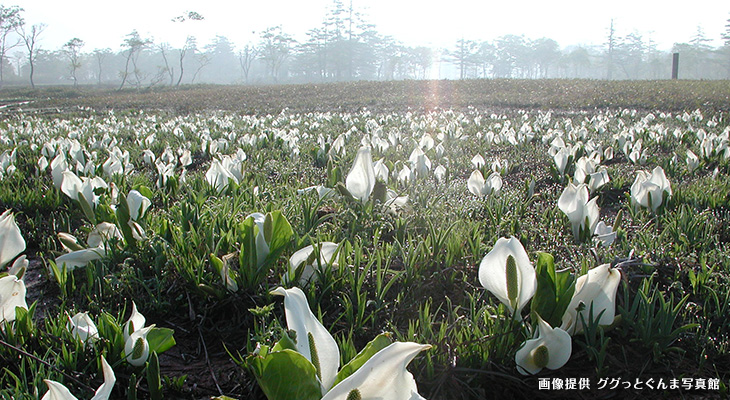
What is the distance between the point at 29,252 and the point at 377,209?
2005 mm

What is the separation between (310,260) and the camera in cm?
179

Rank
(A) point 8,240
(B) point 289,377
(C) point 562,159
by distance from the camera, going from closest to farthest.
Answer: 1. (B) point 289,377
2. (A) point 8,240
3. (C) point 562,159

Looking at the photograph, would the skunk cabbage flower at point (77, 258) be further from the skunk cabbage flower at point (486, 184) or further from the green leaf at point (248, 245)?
the skunk cabbage flower at point (486, 184)

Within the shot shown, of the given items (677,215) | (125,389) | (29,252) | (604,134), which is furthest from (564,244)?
(604,134)

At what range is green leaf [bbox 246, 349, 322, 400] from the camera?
0.99m

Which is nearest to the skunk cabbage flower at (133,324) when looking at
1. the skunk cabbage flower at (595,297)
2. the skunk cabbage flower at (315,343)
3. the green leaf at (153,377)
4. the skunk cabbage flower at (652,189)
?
the green leaf at (153,377)

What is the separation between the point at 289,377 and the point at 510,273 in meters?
0.68

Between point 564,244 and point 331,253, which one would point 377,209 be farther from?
point 564,244

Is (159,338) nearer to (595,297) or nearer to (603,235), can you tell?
(595,297)

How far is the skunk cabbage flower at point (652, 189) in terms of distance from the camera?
99.9 inches

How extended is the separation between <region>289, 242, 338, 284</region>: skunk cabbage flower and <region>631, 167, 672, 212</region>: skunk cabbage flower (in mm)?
1821

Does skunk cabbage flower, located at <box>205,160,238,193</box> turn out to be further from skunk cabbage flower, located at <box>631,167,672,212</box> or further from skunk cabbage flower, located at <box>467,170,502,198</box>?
skunk cabbage flower, located at <box>631,167,672,212</box>

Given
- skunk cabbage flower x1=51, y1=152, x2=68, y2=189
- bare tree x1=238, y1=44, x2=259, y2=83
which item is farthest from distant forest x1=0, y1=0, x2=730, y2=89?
skunk cabbage flower x1=51, y1=152, x2=68, y2=189

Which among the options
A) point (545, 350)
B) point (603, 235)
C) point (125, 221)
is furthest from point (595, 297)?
point (125, 221)
